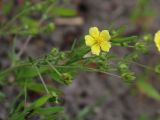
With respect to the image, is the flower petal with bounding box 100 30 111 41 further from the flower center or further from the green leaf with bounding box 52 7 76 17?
the green leaf with bounding box 52 7 76 17

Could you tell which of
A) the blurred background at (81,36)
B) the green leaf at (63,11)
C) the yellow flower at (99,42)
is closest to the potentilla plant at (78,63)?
the yellow flower at (99,42)

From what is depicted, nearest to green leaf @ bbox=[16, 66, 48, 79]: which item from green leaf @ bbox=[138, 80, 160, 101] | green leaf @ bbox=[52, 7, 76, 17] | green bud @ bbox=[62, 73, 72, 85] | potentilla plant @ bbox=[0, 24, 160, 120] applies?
potentilla plant @ bbox=[0, 24, 160, 120]

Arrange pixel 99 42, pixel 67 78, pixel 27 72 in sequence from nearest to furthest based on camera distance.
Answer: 1. pixel 67 78
2. pixel 99 42
3. pixel 27 72

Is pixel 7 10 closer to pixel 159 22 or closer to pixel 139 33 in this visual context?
pixel 139 33

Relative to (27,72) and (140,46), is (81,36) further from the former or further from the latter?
(140,46)

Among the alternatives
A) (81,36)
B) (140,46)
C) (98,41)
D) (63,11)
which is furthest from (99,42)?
(81,36)

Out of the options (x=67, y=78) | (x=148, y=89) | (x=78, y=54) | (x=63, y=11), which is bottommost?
(x=148, y=89)
